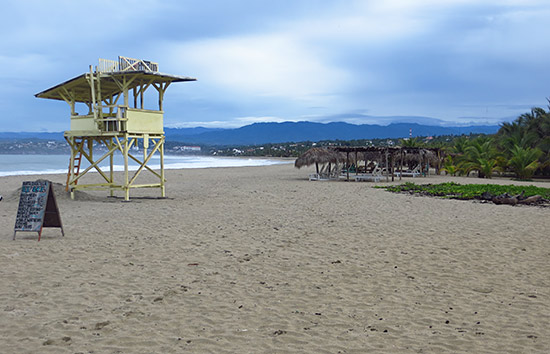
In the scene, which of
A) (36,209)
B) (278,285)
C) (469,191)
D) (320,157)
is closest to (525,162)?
(320,157)

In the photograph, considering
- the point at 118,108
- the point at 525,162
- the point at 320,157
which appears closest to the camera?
the point at 118,108

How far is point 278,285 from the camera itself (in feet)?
18.9

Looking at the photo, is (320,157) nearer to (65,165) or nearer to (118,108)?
(118,108)

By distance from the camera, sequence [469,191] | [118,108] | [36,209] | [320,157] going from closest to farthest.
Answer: [36,209] → [118,108] → [469,191] → [320,157]

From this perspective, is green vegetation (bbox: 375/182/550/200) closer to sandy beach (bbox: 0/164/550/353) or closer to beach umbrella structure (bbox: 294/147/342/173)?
sandy beach (bbox: 0/164/550/353)

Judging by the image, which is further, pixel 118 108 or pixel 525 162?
pixel 525 162

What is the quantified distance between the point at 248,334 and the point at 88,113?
13415mm

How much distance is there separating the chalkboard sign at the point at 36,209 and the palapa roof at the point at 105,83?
5.84 metres

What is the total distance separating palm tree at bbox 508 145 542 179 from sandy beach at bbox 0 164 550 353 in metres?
17.0

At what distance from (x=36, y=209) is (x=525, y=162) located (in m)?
25.3

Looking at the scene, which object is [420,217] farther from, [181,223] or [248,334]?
[248,334]

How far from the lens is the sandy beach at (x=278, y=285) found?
415cm

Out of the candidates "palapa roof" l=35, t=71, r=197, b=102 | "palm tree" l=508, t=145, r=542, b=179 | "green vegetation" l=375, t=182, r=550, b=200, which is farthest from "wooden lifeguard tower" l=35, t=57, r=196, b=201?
"palm tree" l=508, t=145, r=542, b=179

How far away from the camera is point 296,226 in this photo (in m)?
9.95
